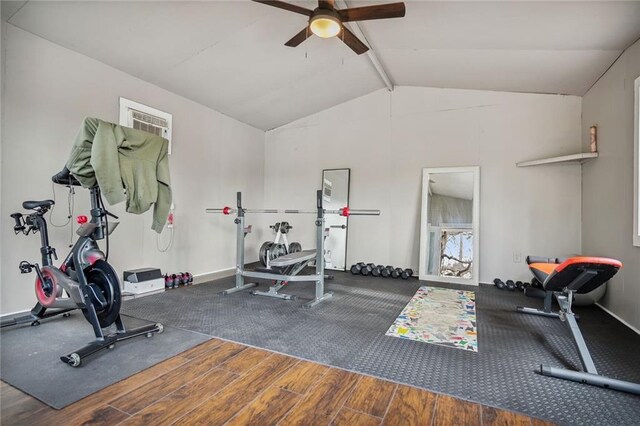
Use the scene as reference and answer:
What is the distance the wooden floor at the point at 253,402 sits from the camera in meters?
1.55

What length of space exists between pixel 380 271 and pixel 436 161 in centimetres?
210

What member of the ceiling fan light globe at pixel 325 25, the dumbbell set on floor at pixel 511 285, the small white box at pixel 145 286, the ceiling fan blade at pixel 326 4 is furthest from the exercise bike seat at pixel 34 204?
the dumbbell set on floor at pixel 511 285

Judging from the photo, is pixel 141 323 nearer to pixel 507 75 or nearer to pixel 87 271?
pixel 87 271

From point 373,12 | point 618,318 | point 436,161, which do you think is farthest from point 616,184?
point 373,12

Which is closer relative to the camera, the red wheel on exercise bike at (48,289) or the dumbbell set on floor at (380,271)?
the red wheel on exercise bike at (48,289)

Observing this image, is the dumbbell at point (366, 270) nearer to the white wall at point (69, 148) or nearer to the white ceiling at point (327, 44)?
the white wall at point (69, 148)

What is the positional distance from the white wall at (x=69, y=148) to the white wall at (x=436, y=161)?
4.77 feet

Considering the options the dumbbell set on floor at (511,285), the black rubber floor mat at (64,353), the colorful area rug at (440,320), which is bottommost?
the black rubber floor mat at (64,353)

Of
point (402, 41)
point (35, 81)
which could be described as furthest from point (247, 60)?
point (35, 81)

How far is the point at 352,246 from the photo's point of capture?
229 inches

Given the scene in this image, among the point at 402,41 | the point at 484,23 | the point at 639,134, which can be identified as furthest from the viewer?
the point at 402,41

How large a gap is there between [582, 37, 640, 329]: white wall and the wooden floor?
2.41 m

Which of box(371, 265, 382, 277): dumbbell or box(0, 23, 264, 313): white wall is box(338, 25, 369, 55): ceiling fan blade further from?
box(371, 265, 382, 277): dumbbell

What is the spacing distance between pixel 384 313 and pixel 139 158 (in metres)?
2.76
